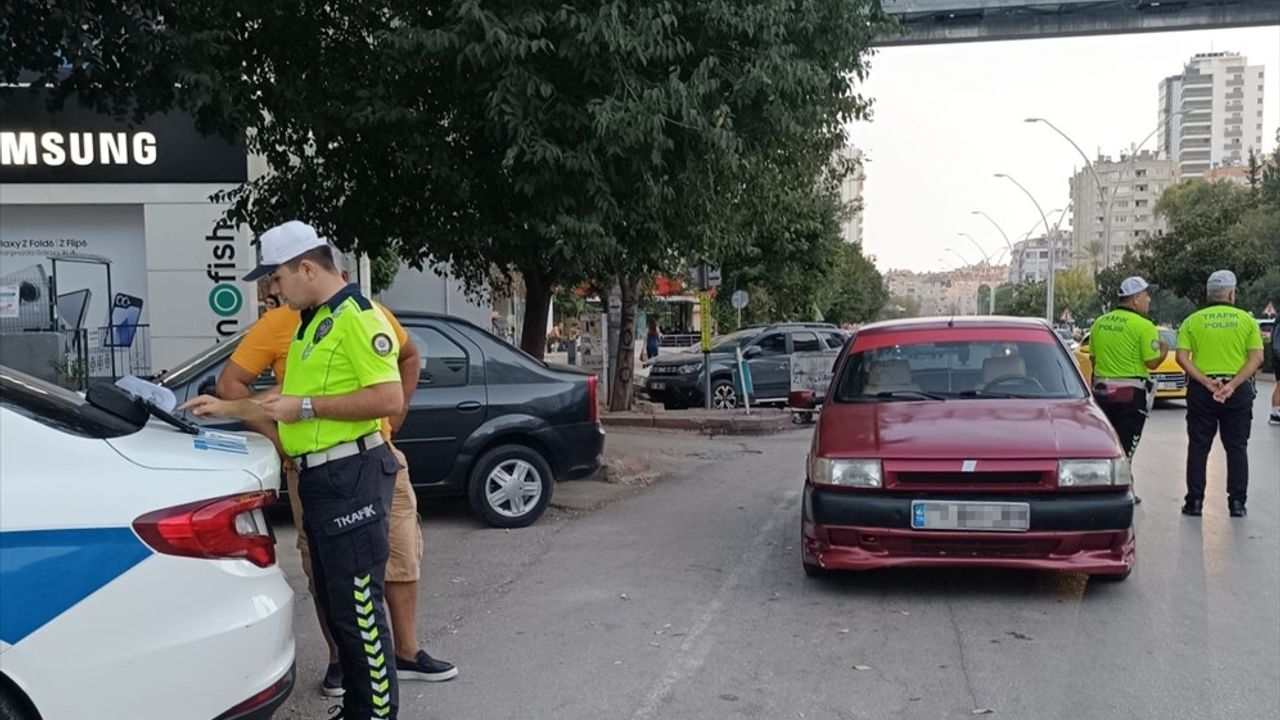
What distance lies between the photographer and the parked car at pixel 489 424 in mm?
7609

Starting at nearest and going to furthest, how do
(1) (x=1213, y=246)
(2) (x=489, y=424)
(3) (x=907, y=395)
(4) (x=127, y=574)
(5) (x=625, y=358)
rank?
1. (4) (x=127, y=574)
2. (3) (x=907, y=395)
3. (2) (x=489, y=424)
4. (5) (x=625, y=358)
5. (1) (x=1213, y=246)

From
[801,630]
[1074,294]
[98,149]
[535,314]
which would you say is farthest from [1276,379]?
[1074,294]

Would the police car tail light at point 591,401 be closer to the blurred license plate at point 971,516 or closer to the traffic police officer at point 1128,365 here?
the blurred license plate at point 971,516

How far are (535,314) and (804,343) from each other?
8.88 meters

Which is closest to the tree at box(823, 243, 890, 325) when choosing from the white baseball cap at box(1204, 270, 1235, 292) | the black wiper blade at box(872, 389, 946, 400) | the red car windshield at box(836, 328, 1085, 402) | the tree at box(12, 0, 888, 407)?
the tree at box(12, 0, 888, 407)

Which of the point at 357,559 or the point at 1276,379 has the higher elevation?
the point at 357,559

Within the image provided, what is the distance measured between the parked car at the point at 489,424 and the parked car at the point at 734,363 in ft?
33.7

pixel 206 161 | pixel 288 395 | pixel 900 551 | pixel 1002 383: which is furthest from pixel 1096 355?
pixel 206 161

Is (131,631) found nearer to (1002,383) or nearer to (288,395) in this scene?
(288,395)

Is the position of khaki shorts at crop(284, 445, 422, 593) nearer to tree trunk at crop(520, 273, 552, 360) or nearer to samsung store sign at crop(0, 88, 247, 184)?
tree trunk at crop(520, 273, 552, 360)

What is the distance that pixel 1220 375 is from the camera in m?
7.86

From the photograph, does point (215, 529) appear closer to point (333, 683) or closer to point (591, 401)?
point (333, 683)

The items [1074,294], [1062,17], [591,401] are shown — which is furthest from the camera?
[1074,294]

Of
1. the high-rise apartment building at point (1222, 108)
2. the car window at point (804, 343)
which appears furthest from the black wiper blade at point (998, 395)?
the high-rise apartment building at point (1222, 108)
